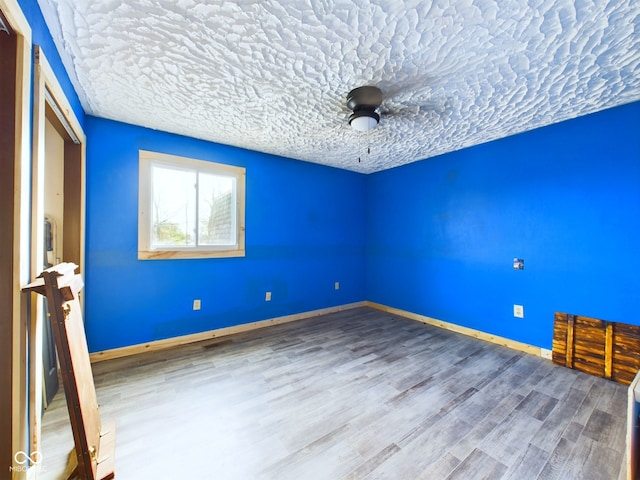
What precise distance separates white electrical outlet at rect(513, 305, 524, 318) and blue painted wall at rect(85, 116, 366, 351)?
229 centimetres

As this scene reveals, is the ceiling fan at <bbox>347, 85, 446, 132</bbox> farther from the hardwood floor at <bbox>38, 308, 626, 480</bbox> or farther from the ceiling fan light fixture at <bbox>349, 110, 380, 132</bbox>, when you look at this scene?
the hardwood floor at <bbox>38, 308, 626, 480</bbox>

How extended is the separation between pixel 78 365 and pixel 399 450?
1761 mm

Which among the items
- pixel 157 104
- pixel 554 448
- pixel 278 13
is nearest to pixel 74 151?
pixel 157 104

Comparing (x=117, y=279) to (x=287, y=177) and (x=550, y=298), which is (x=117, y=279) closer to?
(x=287, y=177)

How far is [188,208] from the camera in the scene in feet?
9.96

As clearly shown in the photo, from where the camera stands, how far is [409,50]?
159 cm

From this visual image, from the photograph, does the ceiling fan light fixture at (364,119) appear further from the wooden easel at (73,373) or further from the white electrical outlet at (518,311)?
the white electrical outlet at (518,311)

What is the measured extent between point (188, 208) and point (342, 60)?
2289mm

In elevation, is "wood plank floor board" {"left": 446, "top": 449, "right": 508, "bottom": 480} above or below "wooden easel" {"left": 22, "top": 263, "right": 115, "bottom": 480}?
below

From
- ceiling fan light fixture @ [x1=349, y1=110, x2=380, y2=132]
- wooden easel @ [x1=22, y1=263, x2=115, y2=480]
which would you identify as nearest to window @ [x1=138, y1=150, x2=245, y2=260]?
wooden easel @ [x1=22, y1=263, x2=115, y2=480]

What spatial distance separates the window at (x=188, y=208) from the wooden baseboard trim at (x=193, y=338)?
0.91 m

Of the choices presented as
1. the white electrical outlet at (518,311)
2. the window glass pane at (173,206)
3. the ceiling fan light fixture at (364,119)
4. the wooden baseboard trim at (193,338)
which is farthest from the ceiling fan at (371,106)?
the wooden baseboard trim at (193,338)

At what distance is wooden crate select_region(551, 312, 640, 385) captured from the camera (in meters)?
2.21

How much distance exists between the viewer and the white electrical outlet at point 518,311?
288cm
